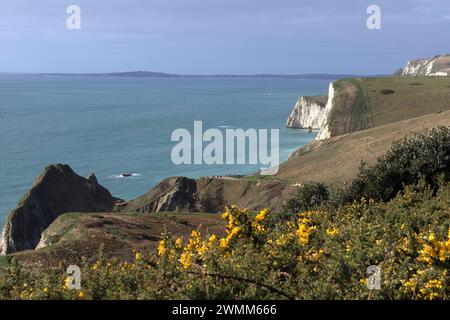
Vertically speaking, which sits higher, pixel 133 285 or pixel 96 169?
pixel 133 285

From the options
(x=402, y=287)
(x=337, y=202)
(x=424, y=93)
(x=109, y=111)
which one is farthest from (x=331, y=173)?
(x=109, y=111)

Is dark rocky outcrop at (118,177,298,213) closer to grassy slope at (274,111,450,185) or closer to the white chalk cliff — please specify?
grassy slope at (274,111,450,185)

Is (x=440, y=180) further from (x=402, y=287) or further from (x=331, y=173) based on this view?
(x=331, y=173)

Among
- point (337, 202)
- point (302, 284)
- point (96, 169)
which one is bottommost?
point (96, 169)

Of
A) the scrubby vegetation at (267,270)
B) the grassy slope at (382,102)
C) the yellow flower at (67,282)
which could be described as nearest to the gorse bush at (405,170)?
the scrubby vegetation at (267,270)

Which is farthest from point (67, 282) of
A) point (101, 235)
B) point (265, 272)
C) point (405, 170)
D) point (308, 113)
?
point (308, 113)
